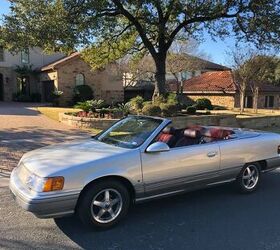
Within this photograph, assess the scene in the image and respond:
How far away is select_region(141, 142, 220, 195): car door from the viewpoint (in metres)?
5.06

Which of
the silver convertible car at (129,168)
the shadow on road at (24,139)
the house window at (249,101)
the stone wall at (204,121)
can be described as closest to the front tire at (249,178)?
the silver convertible car at (129,168)

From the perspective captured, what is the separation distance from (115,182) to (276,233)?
6.82 ft

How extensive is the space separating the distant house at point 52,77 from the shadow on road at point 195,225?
23971mm

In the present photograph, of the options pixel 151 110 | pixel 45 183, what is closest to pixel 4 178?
pixel 45 183

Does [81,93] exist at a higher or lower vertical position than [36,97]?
higher

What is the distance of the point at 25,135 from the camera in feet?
40.1

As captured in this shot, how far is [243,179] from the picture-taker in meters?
6.27

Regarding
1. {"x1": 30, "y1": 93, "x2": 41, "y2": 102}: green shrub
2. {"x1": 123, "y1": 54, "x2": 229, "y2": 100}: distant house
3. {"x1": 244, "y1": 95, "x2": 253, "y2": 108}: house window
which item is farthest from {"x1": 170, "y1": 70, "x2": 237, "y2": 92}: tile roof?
{"x1": 30, "y1": 93, "x2": 41, "y2": 102}: green shrub

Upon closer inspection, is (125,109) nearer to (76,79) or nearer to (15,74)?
(76,79)

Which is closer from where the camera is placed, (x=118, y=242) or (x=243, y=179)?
(x=118, y=242)

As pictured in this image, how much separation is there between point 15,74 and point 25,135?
22.4m

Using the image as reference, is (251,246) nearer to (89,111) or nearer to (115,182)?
(115,182)

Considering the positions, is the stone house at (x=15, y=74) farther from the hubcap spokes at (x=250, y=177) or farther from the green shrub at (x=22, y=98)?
the hubcap spokes at (x=250, y=177)

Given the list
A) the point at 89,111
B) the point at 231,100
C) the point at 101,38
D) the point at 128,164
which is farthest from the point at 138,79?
the point at 128,164
